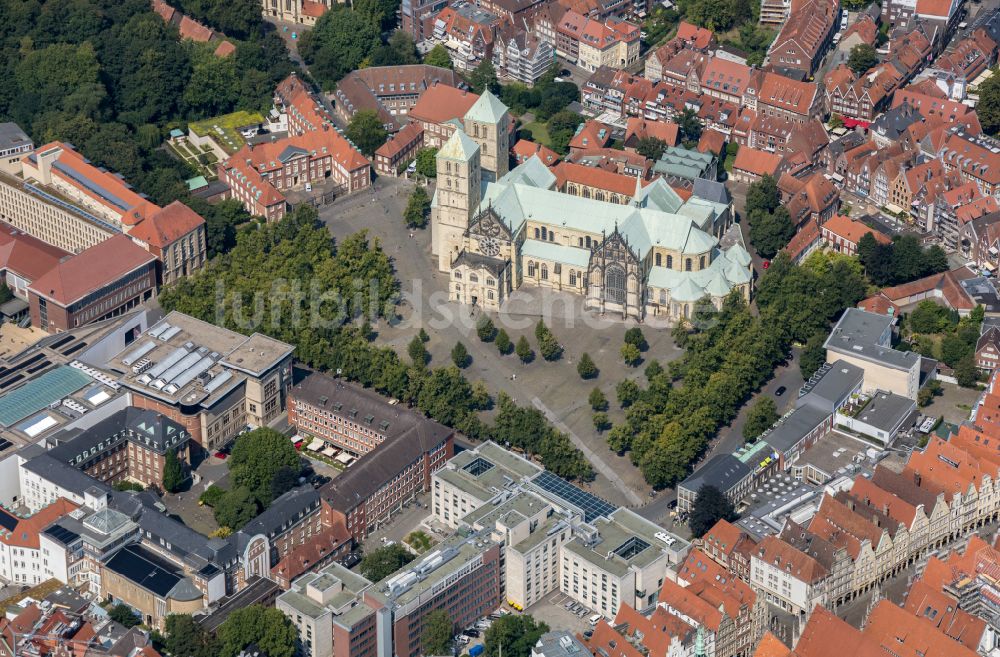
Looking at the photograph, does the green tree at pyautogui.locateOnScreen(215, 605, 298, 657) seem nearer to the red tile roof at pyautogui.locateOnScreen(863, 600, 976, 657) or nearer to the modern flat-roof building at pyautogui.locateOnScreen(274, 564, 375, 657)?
the modern flat-roof building at pyautogui.locateOnScreen(274, 564, 375, 657)

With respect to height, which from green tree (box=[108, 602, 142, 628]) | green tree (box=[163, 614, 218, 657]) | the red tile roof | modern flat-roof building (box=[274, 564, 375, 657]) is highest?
the red tile roof

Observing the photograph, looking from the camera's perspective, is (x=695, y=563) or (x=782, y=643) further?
(x=695, y=563)

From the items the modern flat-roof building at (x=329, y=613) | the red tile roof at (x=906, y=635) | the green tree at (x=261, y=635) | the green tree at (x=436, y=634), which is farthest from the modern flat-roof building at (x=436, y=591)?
the red tile roof at (x=906, y=635)

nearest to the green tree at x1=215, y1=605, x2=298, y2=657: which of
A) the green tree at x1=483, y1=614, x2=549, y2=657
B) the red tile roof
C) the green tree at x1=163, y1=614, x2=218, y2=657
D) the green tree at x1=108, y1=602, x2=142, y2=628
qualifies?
the green tree at x1=163, y1=614, x2=218, y2=657

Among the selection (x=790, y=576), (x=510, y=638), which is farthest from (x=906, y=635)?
(x=510, y=638)

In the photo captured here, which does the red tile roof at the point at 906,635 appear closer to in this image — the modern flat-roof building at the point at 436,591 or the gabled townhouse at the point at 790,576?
the gabled townhouse at the point at 790,576

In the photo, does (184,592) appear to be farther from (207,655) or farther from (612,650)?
(612,650)

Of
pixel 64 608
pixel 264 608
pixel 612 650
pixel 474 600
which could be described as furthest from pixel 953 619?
pixel 64 608
